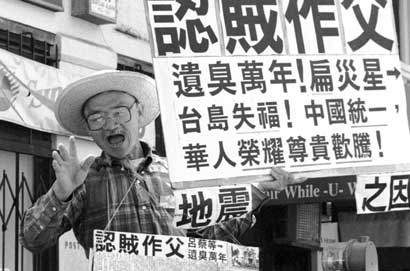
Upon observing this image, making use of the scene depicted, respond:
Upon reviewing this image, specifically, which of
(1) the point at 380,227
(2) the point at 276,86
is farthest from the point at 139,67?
(2) the point at 276,86

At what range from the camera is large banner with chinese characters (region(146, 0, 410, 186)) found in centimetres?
466

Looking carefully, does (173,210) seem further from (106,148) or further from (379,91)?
(379,91)

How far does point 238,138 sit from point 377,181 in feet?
2.10

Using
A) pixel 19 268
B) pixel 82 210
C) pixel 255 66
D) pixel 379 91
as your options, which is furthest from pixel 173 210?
Answer: pixel 19 268

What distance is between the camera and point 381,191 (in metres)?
4.86

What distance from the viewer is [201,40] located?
189 inches

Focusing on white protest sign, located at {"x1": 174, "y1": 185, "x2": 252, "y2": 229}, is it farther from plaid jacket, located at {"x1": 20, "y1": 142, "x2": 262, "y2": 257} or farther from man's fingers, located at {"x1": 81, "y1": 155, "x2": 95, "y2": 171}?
man's fingers, located at {"x1": 81, "y1": 155, "x2": 95, "y2": 171}

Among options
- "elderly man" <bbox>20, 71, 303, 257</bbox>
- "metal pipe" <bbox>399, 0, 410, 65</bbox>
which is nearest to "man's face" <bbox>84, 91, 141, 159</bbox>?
"elderly man" <bbox>20, 71, 303, 257</bbox>

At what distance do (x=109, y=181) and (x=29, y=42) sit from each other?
372 centimetres

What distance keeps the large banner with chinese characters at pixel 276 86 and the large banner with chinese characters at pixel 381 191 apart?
7 centimetres

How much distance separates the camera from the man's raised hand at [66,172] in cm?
448

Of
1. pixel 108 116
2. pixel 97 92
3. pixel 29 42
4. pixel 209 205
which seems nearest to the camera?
pixel 209 205

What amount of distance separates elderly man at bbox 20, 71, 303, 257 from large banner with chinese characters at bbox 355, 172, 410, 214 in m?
0.35

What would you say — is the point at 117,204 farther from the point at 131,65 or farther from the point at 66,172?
the point at 131,65
